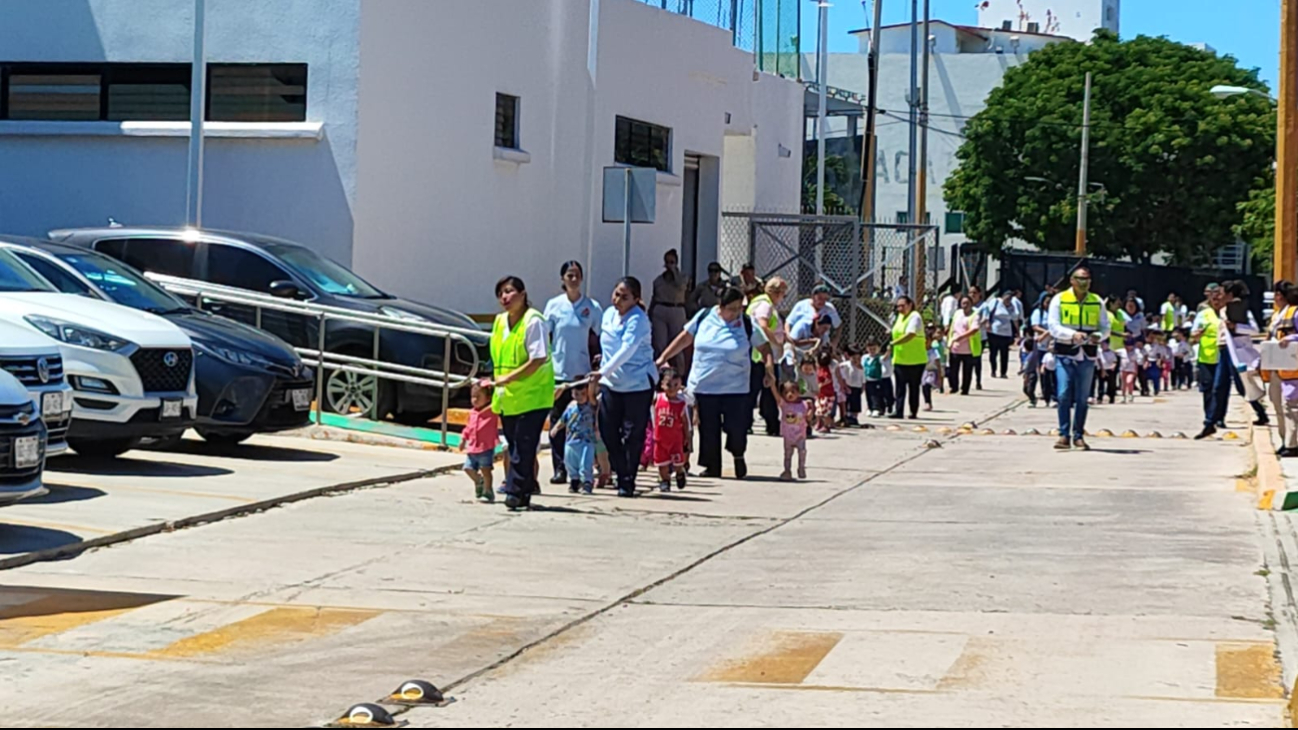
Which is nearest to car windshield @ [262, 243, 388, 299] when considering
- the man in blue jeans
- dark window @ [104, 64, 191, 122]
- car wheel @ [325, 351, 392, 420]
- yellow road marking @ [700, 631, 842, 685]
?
car wheel @ [325, 351, 392, 420]

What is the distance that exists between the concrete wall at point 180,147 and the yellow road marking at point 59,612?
12.2 metres

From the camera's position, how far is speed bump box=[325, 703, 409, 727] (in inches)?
284

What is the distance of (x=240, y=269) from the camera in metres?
18.8

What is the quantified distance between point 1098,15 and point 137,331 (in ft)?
332

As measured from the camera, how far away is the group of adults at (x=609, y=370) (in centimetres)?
1377

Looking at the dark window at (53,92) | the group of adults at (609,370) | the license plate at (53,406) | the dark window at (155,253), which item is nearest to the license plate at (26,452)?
the license plate at (53,406)

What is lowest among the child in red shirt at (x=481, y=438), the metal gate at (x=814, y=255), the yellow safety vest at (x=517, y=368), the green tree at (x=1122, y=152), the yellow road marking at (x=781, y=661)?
the yellow road marking at (x=781, y=661)

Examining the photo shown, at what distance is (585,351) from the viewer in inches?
606

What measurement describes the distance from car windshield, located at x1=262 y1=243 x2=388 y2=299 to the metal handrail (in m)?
0.54

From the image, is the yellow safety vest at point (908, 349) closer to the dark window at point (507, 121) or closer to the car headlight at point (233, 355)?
the dark window at point (507, 121)

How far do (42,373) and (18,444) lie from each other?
1.57 m

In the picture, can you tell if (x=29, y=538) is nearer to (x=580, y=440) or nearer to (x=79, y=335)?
(x=79, y=335)

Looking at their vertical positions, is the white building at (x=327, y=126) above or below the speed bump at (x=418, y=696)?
above

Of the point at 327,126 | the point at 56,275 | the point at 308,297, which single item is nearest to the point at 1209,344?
the point at 327,126
